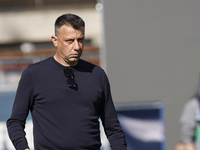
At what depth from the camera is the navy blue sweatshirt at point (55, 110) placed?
223cm

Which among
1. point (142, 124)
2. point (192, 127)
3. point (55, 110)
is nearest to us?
point (55, 110)

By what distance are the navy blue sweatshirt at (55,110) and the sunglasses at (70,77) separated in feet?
0.08

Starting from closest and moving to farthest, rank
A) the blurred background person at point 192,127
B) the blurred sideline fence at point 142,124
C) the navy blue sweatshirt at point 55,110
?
1. the navy blue sweatshirt at point 55,110
2. the blurred background person at point 192,127
3. the blurred sideline fence at point 142,124

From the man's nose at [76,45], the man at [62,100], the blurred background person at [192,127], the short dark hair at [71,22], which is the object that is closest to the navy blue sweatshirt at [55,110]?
the man at [62,100]

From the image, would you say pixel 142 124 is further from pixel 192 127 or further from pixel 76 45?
pixel 76 45

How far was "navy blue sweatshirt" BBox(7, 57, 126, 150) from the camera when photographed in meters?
2.23

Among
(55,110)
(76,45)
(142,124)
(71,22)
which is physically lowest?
(142,124)

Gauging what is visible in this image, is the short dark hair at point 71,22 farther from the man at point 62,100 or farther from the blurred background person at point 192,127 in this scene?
the blurred background person at point 192,127

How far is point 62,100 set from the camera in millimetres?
2258

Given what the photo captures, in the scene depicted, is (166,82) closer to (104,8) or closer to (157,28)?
(157,28)

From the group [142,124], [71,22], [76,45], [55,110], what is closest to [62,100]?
[55,110]

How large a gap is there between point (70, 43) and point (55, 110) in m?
0.45

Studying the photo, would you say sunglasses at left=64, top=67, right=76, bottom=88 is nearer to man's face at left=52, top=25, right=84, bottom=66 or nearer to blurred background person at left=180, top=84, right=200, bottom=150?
man's face at left=52, top=25, right=84, bottom=66

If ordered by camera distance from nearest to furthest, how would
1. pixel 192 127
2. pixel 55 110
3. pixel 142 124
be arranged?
1. pixel 55 110
2. pixel 192 127
3. pixel 142 124
